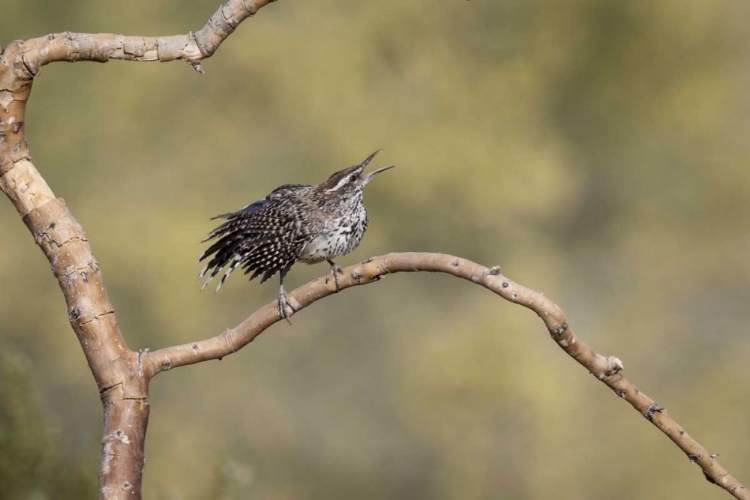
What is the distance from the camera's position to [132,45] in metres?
2.21

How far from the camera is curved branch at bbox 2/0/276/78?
217 centimetres

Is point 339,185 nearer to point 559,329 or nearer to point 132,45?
point 132,45

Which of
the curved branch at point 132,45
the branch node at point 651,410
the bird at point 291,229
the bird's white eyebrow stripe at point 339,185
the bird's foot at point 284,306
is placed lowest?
the branch node at point 651,410

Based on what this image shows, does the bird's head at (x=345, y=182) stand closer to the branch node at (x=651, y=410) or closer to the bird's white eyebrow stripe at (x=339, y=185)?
the bird's white eyebrow stripe at (x=339, y=185)

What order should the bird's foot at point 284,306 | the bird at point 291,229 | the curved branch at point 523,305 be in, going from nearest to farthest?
the curved branch at point 523,305, the bird's foot at point 284,306, the bird at point 291,229

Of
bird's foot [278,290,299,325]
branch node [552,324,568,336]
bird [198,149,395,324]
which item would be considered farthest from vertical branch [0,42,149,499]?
branch node [552,324,568,336]

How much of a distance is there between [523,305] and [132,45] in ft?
3.24

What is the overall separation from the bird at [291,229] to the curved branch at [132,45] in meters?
0.76

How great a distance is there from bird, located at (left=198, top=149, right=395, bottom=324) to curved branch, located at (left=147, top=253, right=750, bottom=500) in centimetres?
65

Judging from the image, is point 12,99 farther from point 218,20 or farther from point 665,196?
point 665,196

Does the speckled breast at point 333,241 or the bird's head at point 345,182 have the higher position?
the bird's head at point 345,182

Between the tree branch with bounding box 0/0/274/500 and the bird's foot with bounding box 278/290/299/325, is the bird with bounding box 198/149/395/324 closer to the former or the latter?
the bird's foot with bounding box 278/290/299/325

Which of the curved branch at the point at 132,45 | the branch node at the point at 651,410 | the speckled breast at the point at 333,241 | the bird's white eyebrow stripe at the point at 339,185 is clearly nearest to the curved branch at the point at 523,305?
the branch node at the point at 651,410

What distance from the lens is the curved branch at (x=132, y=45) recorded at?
7.11ft
